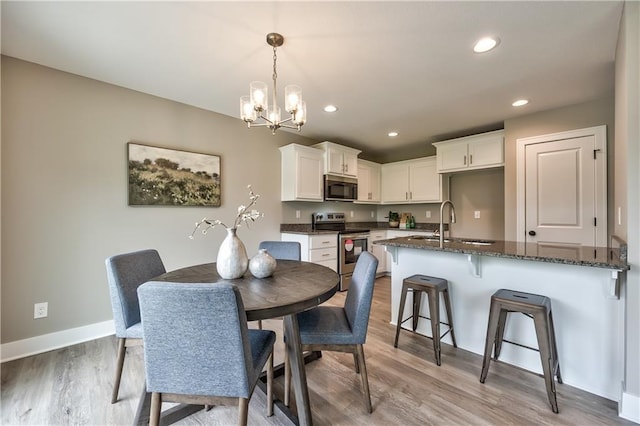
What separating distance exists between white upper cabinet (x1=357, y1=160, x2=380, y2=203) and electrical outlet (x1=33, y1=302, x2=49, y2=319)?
412 centimetres

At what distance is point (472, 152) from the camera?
153 inches

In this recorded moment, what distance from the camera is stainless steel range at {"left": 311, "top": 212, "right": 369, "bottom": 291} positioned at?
4027 millimetres

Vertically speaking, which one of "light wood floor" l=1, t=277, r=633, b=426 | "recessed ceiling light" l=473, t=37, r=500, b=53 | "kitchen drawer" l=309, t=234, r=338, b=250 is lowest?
"light wood floor" l=1, t=277, r=633, b=426

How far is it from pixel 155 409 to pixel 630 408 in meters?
2.46

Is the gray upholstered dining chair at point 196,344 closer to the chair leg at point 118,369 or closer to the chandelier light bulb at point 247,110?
the chair leg at point 118,369

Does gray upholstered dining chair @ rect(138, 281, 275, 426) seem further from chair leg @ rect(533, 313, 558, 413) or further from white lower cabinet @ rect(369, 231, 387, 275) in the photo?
white lower cabinet @ rect(369, 231, 387, 275)

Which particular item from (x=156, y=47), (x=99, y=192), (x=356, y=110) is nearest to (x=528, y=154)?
(x=356, y=110)

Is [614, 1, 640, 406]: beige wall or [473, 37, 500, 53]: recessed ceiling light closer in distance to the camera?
[614, 1, 640, 406]: beige wall

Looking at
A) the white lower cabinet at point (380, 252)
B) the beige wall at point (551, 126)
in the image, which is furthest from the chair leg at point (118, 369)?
the beige wall at point (551, 126)

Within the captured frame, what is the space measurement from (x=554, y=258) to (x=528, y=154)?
2231 mm

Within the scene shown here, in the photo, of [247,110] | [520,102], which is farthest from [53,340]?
[520,102]

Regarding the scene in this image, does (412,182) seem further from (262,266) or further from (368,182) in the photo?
(262,266)

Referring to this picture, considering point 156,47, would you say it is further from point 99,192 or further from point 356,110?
point 356,110

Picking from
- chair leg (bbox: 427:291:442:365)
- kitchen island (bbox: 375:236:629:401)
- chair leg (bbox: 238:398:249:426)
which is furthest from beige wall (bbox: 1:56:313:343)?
kitchen island (bbox: 375:236:629:401)
